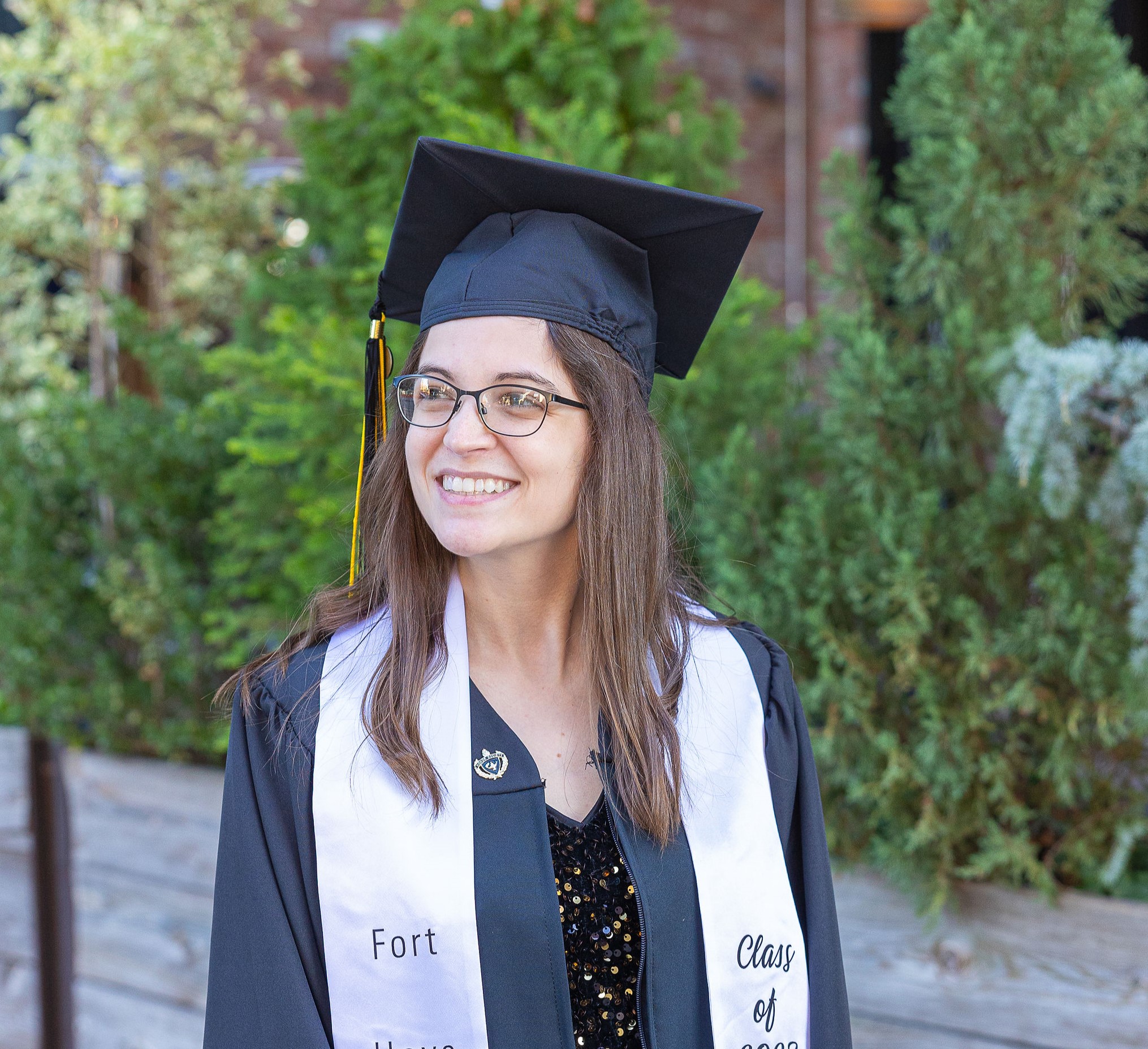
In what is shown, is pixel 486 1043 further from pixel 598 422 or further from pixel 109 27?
pixel 109 27

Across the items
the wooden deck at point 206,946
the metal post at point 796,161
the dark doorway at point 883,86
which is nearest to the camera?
the wooden deck at point 206,946

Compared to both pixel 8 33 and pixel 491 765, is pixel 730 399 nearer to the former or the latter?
pixel 491 765

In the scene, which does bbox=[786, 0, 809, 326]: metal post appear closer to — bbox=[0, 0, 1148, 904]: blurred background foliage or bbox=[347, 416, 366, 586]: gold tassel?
bbox=[0, 0, 1148, 904]: blurred background foliage

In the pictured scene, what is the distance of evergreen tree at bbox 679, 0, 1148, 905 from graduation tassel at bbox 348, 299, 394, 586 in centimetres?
95

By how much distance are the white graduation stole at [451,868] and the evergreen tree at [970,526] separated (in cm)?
72

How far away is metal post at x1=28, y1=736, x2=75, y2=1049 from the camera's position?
356 centimetres

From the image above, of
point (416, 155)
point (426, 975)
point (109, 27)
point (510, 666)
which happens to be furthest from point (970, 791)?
point (109, 27)

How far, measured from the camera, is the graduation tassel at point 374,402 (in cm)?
182

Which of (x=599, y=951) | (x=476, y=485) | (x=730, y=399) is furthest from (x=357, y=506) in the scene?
(x=730, y=399)

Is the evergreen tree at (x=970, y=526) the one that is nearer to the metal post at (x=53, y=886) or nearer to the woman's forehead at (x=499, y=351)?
the woman's forehead at (x=499, y=351)

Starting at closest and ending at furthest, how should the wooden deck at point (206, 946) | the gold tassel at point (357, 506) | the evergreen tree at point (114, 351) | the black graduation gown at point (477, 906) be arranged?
the black graduation gown at point (477, 906)
the gold tassel at point (357, 506)
the wooden deck at point (206, 946)
the evergreen tree at point (114, 351)

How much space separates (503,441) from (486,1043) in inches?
32.1

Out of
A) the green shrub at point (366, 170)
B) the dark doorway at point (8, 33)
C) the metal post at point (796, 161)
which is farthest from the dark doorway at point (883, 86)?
the dark doorway at point (8, 33)

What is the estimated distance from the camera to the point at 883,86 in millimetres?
5578
